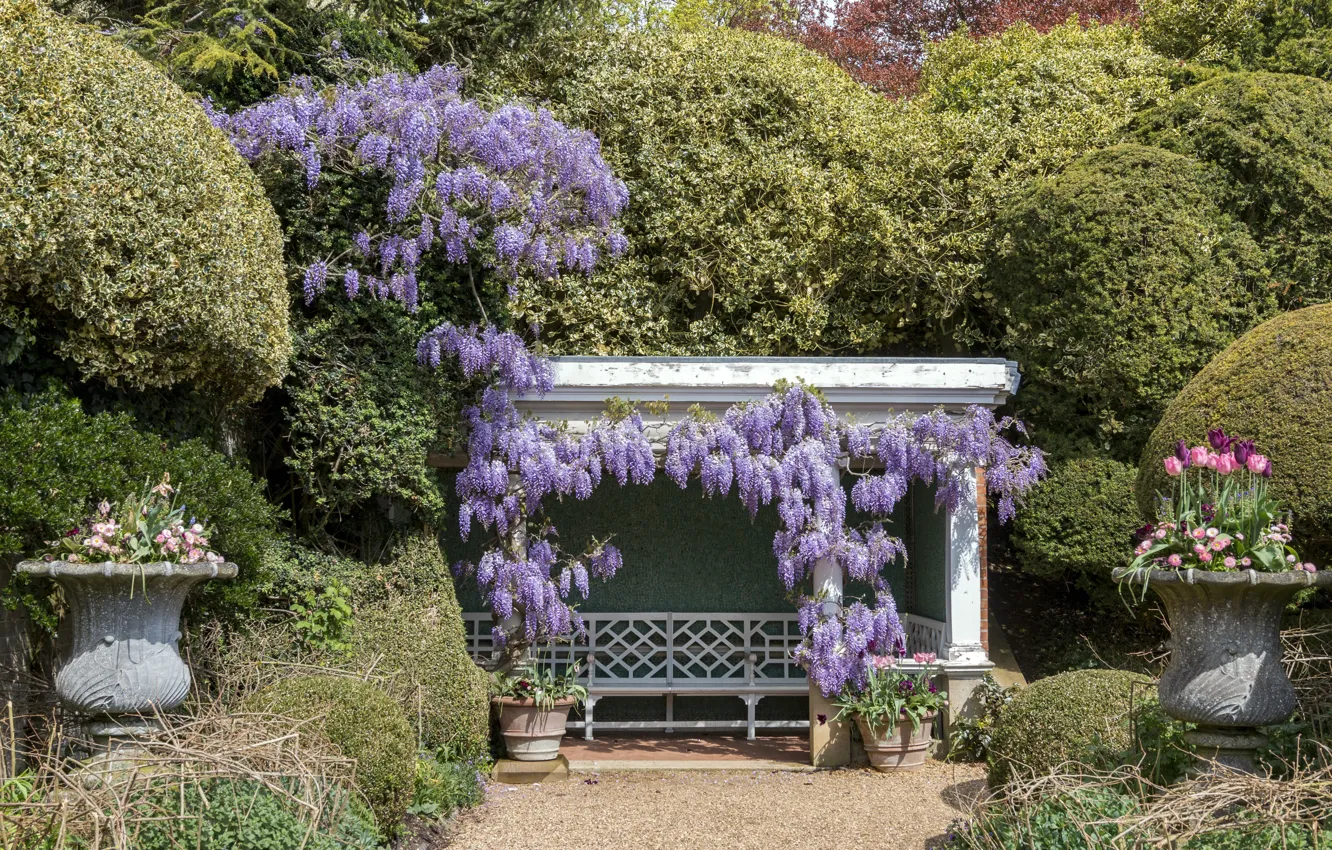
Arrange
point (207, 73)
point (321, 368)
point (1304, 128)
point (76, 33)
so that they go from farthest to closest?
point (1304, 128) < point (207, 73) < point (321, 368) < point (76, 33)

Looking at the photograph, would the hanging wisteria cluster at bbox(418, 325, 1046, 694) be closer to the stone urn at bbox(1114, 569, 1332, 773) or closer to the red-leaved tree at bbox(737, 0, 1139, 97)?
the stone urn at bbox(1114, 569, 1332, 773)

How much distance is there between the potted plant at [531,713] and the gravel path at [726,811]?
1.09 ft

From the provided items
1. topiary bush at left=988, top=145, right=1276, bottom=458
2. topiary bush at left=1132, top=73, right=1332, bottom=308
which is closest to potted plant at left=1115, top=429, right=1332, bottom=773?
topiary bush at left=988, top=145, right=1276, bottom=458

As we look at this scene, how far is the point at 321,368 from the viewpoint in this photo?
7.86m

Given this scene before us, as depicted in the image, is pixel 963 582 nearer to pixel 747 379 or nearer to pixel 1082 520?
pixel 1082 520

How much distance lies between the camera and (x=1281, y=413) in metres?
5.91

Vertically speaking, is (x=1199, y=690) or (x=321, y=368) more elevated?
(x=321, y=368)

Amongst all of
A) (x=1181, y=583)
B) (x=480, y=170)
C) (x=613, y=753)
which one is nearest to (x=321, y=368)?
(x=480, y=170)

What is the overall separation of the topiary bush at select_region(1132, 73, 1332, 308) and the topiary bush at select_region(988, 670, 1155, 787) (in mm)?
5063

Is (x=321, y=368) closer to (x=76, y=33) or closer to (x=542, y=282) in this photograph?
(x=76, y=33)

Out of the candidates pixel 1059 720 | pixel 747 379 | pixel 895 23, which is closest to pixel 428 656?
pixel 747 379

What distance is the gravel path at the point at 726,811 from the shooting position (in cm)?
668

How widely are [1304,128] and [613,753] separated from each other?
7.79 m

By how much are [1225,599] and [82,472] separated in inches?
189
